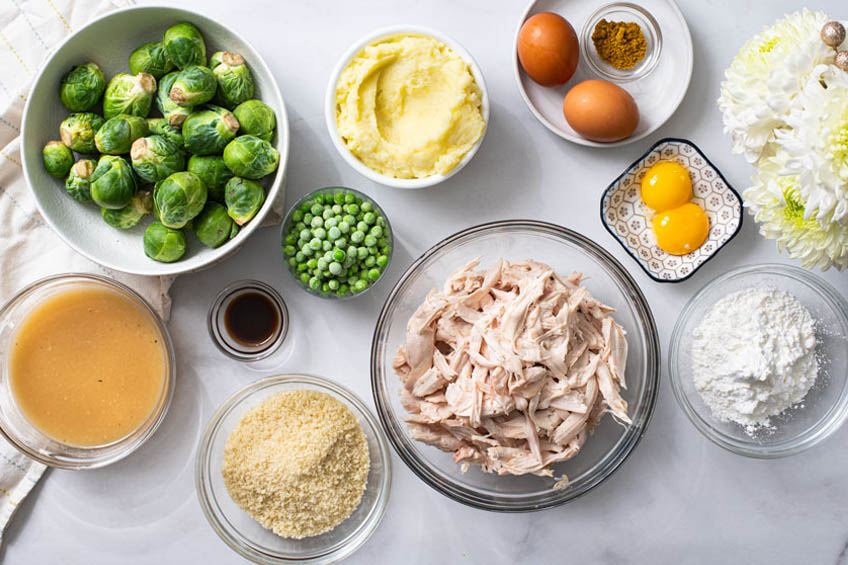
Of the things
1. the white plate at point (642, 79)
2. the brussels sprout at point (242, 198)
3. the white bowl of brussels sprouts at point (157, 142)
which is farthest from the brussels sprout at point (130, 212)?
the white plate at point (642, 79)

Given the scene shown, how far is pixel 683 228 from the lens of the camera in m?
1.96

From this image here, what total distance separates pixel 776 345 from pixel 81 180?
6.77 feet

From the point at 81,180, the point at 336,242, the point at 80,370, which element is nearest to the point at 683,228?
the point at 336,242

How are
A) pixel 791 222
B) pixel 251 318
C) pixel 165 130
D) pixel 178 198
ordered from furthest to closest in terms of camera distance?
pixel 251 318
pixel 165 130
pixel 178 198
pixel 791 222

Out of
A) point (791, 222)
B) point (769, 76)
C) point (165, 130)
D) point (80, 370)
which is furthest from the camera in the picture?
point (80, 370)

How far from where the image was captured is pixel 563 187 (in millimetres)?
2092

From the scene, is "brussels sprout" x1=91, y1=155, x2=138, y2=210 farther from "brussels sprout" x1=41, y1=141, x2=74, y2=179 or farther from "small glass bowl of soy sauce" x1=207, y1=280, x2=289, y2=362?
"small glass bowl of soy sauce" x1=207, y1=280, x2=289, y2=362

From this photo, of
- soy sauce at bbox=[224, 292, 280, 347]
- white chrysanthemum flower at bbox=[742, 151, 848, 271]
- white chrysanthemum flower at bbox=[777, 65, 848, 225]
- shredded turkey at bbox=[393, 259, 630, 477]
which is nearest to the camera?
white chrysanthemum flower at bbox=[777, 65, 848, 225]

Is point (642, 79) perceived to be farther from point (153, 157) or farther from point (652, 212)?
point (153, 157)

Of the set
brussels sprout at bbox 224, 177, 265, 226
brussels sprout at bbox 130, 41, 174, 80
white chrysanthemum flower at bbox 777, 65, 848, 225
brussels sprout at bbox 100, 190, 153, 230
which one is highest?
brussels sprout at bbox 130, 41, 174, 80

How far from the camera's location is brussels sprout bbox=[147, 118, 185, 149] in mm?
1868

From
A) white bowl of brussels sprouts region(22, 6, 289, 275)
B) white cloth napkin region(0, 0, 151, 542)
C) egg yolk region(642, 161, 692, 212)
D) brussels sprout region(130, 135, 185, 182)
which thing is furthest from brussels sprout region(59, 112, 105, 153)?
egg yolk region(642, 161, 692, 212)

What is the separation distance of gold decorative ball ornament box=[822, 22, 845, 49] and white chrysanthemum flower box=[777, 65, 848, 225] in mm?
88

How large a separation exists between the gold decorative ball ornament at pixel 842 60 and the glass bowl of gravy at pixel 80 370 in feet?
6.43
